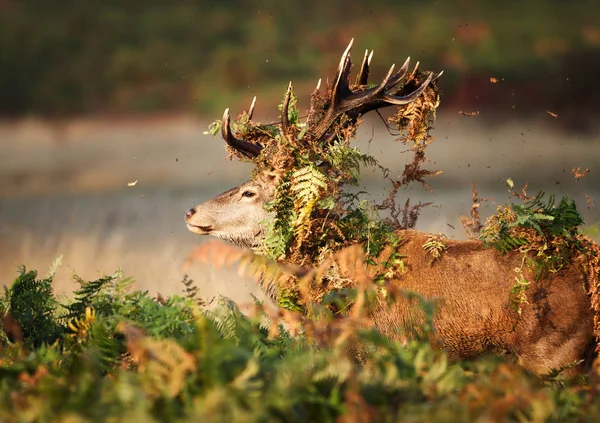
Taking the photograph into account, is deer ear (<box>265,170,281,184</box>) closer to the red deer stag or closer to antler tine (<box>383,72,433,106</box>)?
the red deer stag

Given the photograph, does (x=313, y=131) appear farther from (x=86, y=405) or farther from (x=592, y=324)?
(x=86, y=405)

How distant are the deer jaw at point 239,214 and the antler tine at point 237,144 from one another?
0.24 meters

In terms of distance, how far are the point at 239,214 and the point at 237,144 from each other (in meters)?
0.57

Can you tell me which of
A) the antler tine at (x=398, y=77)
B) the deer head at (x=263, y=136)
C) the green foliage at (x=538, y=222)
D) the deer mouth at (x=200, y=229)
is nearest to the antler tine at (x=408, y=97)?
the deer head at (x=263, y=136)

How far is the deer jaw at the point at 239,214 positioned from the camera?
251 inches

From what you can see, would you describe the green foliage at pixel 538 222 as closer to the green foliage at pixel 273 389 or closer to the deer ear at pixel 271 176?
the deer ear at pixel 271 176

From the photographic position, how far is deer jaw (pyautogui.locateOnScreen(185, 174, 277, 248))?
20.9 ft

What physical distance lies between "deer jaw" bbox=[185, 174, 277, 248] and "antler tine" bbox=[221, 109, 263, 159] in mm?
238

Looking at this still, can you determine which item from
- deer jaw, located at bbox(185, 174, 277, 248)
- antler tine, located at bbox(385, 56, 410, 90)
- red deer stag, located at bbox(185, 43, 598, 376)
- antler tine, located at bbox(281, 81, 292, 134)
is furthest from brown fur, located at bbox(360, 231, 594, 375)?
antler tine, located at bbox(385, 56, 410, 90)

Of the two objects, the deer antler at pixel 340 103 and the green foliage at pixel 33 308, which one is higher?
the deer antler at pixel 340 103

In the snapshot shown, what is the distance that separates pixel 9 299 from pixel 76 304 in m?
0.39

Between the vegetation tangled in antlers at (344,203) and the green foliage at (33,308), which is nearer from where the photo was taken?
the green foliage at (33,308)

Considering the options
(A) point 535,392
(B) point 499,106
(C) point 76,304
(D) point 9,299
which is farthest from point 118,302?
(B) point 499,106

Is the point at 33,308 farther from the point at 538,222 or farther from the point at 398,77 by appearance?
the point at 398,77
